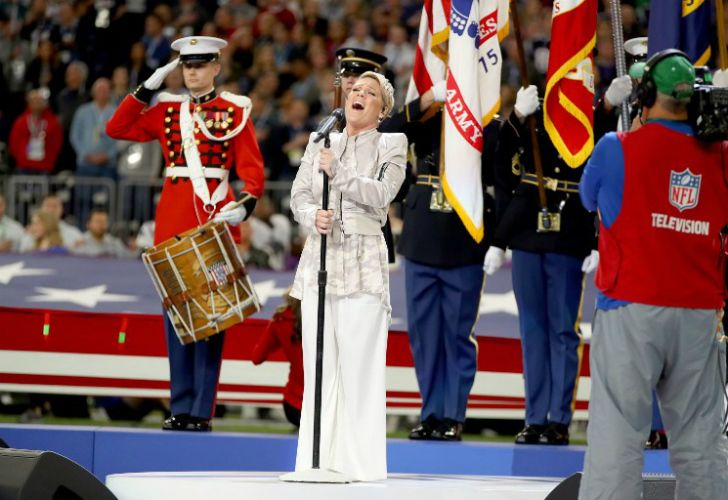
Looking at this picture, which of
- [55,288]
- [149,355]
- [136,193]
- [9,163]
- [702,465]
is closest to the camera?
[702,465]

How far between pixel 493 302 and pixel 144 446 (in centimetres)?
388

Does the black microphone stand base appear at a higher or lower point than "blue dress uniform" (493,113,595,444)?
lower

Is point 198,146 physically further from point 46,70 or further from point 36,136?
point 46,70

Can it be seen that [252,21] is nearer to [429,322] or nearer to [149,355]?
[149,355]

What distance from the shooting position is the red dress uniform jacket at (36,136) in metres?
15.1

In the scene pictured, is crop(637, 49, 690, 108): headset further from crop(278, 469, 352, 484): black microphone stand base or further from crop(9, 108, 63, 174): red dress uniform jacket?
crop(9, 108, 63, 174): red dress uniform jacket

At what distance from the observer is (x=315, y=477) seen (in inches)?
287

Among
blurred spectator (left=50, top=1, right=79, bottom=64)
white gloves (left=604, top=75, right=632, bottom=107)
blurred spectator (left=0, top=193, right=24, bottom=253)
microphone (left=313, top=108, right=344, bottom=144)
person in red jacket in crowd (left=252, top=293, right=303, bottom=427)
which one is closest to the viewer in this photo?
microphone (left=313, top=108, right=344, bottom=144)

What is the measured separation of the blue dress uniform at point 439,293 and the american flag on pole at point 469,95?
0.82ft

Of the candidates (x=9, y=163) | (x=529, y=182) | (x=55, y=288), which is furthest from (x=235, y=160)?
(x=9, y=163)

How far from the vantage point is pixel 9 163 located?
1538cm

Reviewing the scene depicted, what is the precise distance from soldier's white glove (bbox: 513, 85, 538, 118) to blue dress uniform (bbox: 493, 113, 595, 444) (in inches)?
5.5

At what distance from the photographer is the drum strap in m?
9.20

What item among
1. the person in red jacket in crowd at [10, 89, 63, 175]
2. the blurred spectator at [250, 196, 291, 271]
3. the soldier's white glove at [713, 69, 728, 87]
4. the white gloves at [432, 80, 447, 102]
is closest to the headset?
the soldier's white glove at [713, 69, 728, 87]
